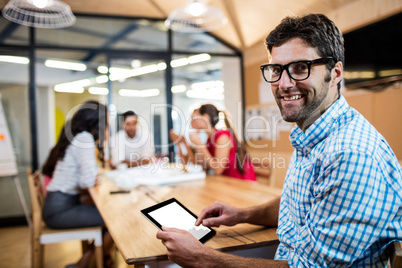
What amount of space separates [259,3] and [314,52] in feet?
10.5

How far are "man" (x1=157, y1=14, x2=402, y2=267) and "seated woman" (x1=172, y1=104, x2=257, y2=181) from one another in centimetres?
157

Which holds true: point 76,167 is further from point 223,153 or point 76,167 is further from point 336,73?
point 336,73

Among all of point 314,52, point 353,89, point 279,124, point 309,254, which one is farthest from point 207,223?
point 279,124

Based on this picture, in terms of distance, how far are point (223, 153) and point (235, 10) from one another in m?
2.31

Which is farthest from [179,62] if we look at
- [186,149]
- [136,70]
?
[186,149]

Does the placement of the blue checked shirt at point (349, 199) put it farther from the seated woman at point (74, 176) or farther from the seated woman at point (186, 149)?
the seated woman at point (186, 149)

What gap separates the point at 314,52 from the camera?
3.09ft

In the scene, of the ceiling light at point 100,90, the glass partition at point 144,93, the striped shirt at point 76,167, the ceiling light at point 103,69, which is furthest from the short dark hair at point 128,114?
the striped shirt at point 76,167

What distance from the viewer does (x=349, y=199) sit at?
0.73 metres

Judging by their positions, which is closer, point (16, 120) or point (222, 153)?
point (222, 153)

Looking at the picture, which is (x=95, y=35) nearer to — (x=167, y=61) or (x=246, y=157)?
(x=167, y=61)

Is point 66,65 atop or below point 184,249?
atop

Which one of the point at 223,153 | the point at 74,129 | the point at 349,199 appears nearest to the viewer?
the point at 349,199

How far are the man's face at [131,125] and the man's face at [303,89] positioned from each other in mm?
3172
